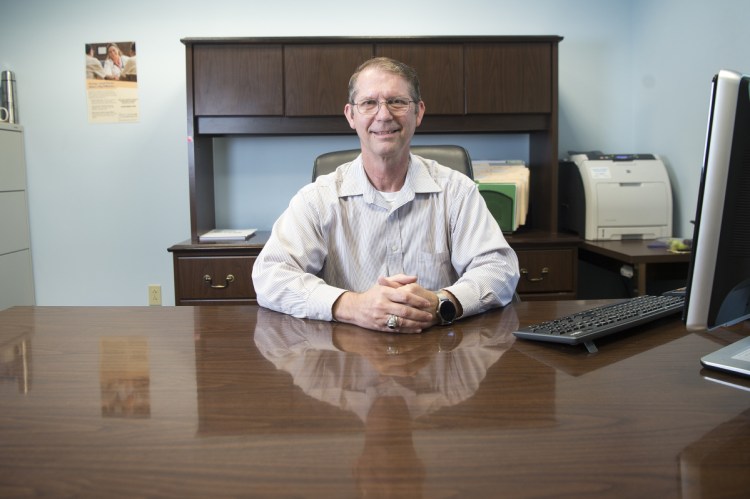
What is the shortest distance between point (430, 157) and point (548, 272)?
1000 mm

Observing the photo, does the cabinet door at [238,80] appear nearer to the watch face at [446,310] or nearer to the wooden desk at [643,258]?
the wooden desk at [643,258]

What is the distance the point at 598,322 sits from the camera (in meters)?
1.19

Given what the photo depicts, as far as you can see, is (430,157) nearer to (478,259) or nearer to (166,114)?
(478,259)

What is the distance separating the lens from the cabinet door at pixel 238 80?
9.70 ft

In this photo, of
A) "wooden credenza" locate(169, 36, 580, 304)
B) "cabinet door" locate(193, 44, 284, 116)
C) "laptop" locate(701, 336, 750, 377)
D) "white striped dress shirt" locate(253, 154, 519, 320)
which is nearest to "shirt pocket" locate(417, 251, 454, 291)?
"white striped dress shirt" locate(253, 154, 519, 320)

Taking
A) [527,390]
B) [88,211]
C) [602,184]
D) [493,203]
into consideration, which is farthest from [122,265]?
[527,390]

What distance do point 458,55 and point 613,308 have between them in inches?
77.2

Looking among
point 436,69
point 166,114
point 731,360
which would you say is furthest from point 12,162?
point 731,360

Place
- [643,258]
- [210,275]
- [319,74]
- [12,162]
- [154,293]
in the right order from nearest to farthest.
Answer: [643,258] < [210,275] < [319,74] < [12,162] < [154,293]

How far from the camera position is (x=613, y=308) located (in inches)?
52.9

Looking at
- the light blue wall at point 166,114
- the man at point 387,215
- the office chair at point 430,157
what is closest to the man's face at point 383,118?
the man at point 387,215

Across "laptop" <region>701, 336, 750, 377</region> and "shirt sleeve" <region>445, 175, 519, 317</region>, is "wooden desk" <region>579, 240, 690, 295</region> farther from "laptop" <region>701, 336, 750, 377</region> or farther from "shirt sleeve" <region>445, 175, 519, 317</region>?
"laptop" <region>701, 336, 750, 377</region>

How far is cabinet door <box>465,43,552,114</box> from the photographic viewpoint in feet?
9.89

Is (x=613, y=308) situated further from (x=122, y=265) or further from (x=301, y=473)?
(x=122, y=265)
